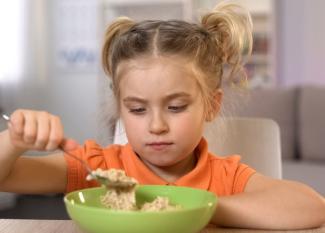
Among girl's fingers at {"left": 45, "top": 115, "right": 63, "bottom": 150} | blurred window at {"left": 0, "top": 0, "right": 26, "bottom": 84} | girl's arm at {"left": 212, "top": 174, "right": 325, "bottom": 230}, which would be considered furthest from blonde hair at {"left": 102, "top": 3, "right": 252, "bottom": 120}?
blurred window at {"left": 0, "top": 0, "right": 26, "bottom": 84}

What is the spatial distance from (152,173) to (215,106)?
0.70ft

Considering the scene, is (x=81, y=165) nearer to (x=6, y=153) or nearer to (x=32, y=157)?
(x=32, y=157)

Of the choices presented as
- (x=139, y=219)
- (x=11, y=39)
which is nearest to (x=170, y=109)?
(x=139, y=219)

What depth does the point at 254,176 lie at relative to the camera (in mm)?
1201

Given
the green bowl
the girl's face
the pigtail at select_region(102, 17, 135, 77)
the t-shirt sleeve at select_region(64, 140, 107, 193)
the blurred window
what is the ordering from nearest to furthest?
the green bowl, the girl's face, the t-shirt sleeve at select_region(64, 140, 107, 193), the pigtail at select_region(102, 17, 135, 77), the blurred window

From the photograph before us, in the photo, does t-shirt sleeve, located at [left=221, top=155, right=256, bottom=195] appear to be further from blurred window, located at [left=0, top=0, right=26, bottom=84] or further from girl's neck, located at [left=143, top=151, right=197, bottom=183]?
blurred window, located at [left=0, top=0, right=26, bottom=84]

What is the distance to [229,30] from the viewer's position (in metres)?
1.32

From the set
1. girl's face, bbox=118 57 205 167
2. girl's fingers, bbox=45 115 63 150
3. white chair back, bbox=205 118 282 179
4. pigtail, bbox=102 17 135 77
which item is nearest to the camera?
girl's fingers, bbox=45 115 63 150

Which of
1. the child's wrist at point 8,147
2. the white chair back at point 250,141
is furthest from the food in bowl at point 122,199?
the white chair back at point 250,141

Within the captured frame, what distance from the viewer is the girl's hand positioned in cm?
83

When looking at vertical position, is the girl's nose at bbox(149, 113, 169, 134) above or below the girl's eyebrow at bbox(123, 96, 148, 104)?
below

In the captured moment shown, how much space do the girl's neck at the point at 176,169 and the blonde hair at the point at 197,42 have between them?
0.13m

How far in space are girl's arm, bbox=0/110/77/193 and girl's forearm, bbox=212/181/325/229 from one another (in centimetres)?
29

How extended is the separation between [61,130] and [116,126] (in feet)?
2.22
